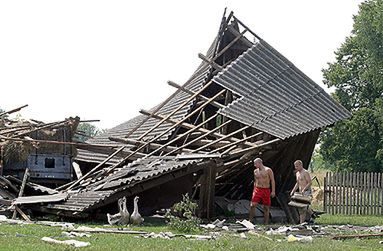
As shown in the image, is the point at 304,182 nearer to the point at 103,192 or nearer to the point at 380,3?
the point at 103,192

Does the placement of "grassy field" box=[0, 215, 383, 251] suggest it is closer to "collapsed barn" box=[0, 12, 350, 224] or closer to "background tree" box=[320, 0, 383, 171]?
"collapsed barn" box=[0, 12, 350, 224]

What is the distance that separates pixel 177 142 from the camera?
22.1 m

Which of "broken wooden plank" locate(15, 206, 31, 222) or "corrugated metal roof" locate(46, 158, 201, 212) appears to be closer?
"corrugated metal roof" locate(46, 158, 201, 212)

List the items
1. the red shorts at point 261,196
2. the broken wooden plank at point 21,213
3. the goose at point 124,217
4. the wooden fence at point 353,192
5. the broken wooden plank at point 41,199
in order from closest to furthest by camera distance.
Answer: the goose at point 124,217 < the broken wooden plank at point 21,213 < the red shorts at point 261,196 < the broken wooden plank at point 41,199 < the wooden fence at point 353,192

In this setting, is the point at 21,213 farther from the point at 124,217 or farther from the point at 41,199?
the point at 124,217

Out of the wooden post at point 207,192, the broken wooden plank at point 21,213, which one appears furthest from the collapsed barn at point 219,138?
the broken wooden plank at point 21,213

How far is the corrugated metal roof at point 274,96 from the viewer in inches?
779

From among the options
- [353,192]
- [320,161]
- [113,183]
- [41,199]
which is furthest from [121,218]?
[320,161]

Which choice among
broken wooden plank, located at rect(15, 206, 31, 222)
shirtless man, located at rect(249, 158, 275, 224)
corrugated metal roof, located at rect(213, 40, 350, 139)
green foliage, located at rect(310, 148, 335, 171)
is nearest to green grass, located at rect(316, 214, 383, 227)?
shirtless man, located at rect(249, 158, 275, 224)

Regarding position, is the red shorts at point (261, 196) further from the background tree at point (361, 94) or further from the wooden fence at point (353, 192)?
the background tree at point (361, 94)

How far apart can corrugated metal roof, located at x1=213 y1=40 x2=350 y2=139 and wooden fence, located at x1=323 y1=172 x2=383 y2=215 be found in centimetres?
559

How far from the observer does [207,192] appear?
18750 mm

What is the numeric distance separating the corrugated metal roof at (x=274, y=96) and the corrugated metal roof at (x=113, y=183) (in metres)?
2.36

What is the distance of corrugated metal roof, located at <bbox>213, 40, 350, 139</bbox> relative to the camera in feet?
64.9
